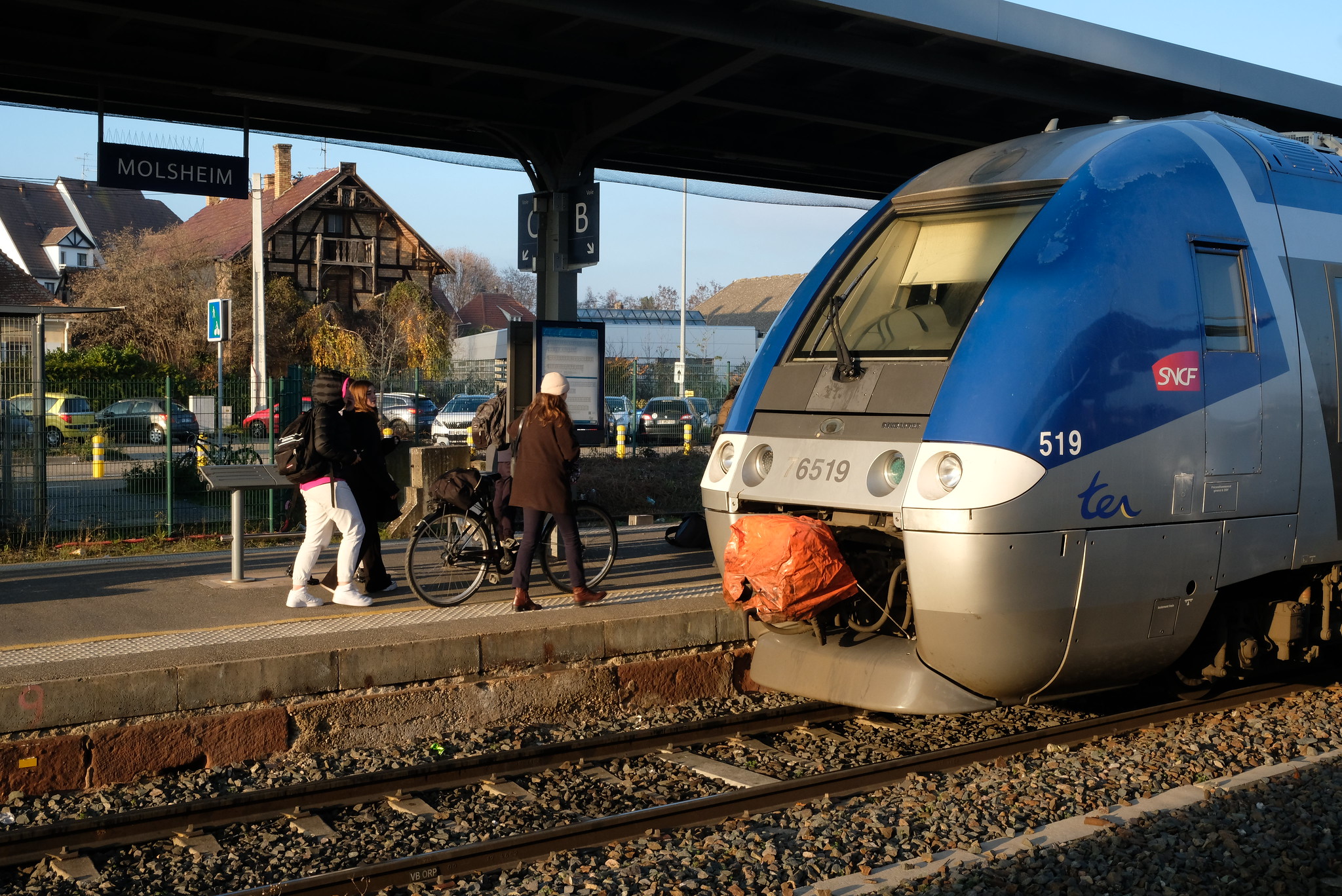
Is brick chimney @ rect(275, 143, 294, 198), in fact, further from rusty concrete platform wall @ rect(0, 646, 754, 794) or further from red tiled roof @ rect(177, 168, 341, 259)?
rusty concrete platform wall @ rect(0, 646, 754, 794)

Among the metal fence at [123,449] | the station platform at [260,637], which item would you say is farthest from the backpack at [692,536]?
the metal fence at [123,449]

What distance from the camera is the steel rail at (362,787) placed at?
5434 mm

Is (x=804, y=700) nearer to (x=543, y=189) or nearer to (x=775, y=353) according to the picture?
(x=775, y=353)

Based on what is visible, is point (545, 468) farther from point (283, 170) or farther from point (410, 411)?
point (283, 170)

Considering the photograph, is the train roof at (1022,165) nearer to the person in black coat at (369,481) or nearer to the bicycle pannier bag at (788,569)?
the bicycle pannier bag at (788,569)

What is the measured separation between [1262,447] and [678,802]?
12.0 feet

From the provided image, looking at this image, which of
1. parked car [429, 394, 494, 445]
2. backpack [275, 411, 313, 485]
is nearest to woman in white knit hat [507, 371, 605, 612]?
backpack [275, 411, 313, 485]

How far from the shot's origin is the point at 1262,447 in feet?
21.9

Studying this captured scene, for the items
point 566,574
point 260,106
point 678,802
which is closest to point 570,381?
point 566,574

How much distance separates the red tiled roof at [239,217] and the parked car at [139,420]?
115 ft

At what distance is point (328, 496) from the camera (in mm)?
8594

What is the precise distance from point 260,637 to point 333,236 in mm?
49636

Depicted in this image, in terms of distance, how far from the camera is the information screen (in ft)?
35.0

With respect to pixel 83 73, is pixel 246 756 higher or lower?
lower
